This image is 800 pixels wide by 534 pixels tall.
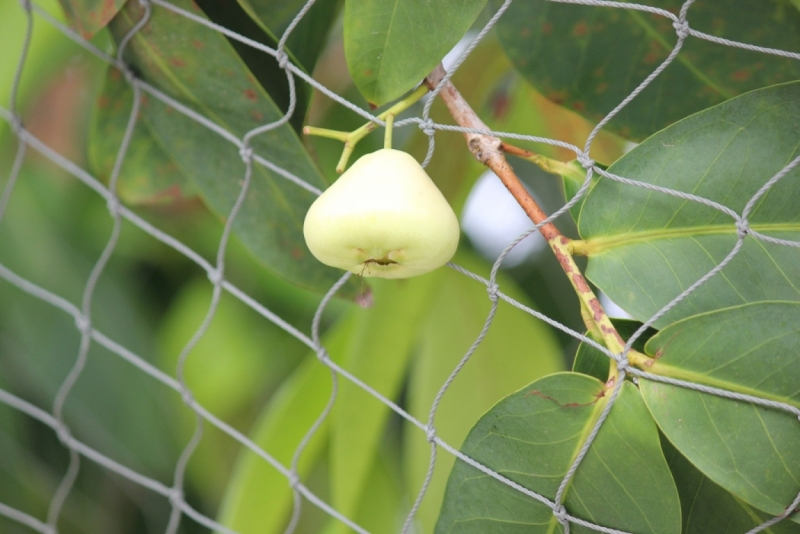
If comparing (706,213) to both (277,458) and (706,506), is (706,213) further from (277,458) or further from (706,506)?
(277,458)

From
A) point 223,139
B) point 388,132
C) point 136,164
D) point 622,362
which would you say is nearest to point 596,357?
point 622,362

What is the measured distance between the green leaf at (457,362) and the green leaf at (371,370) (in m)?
0.04

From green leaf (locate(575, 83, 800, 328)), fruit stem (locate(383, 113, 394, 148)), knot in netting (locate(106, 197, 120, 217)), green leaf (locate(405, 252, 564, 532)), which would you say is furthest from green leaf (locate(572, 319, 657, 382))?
knot in netting (locate(106, 197, 120, 217))

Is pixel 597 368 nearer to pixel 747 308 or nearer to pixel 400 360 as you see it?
pixel 747 308

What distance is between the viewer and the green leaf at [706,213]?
1.03 feet

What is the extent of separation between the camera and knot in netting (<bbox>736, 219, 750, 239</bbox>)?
292 millimetres

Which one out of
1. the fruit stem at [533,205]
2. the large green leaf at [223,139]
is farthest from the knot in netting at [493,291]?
the large green leaf at [223,139]

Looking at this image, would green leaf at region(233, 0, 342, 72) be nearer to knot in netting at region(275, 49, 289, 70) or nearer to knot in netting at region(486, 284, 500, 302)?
knot in netting at region(275, 49, 289, 70)

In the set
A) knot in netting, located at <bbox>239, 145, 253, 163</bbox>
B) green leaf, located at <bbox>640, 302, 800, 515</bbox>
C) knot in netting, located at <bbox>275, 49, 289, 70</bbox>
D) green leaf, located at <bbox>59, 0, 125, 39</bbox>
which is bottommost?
green leaf, located at <bbox>640, 302, 800, 515</bbox>

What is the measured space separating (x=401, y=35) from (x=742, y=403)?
0.23 m

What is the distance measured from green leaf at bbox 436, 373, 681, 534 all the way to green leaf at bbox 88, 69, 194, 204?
12.9 inches

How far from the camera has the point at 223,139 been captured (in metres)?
0.48

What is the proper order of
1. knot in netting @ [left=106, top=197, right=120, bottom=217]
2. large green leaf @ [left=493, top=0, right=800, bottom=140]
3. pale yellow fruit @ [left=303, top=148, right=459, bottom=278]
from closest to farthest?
1. pale yellow fruit @ [left=303, top=148, right=459, bottom=278]
2. large green leaf @ [left=493, top=0, right=800, bottom=140]
3. knot in netting @ [left=106, top=197, right=120, bottom=217]

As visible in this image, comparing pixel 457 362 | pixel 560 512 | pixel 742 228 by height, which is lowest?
pixel 560 512
